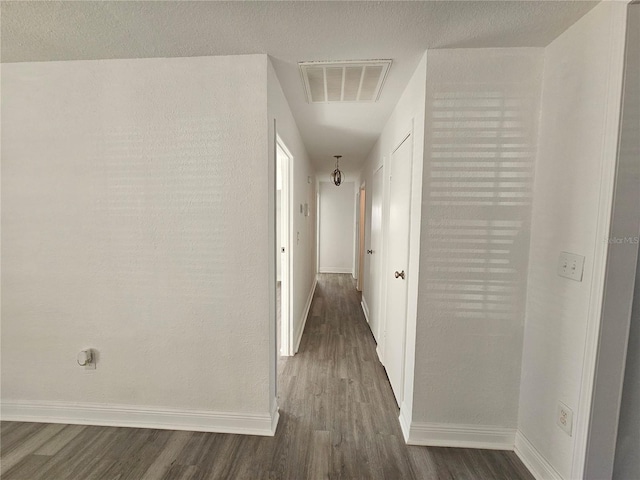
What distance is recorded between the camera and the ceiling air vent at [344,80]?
4.95 feet

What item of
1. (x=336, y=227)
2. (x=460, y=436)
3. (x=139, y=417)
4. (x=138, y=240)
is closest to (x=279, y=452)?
(x=139, y=417)

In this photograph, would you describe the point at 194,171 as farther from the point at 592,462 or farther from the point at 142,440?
the point at 592,462

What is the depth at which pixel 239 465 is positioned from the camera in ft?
4.49

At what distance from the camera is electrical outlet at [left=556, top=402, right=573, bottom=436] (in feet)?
3.83

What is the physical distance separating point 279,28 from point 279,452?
224cm

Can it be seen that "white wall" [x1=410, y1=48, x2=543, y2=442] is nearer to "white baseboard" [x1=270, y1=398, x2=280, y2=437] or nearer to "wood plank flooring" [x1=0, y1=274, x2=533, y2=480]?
"wood plank flooring" [x1=0, y1=274, x2=533, y2=480]

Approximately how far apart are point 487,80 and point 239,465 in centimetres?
246

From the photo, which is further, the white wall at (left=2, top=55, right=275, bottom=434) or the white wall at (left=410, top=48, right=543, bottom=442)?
the white wall at (left=2, top=55, right=275, bottom=434)

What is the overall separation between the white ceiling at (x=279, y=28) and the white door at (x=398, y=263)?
0.57 m

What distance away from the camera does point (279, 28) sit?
4.00 ft

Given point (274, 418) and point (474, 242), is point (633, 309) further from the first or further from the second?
point (274, 418)

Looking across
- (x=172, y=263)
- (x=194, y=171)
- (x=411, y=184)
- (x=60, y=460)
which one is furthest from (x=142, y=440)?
(x=411, y=184)

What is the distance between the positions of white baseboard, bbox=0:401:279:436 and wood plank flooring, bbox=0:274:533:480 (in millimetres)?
36

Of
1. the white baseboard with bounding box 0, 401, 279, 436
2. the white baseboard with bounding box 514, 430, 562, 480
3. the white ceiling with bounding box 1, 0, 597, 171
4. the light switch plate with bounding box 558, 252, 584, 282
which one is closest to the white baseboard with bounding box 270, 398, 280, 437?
the white baseboard with bounding box 0, 401, 279, 436
